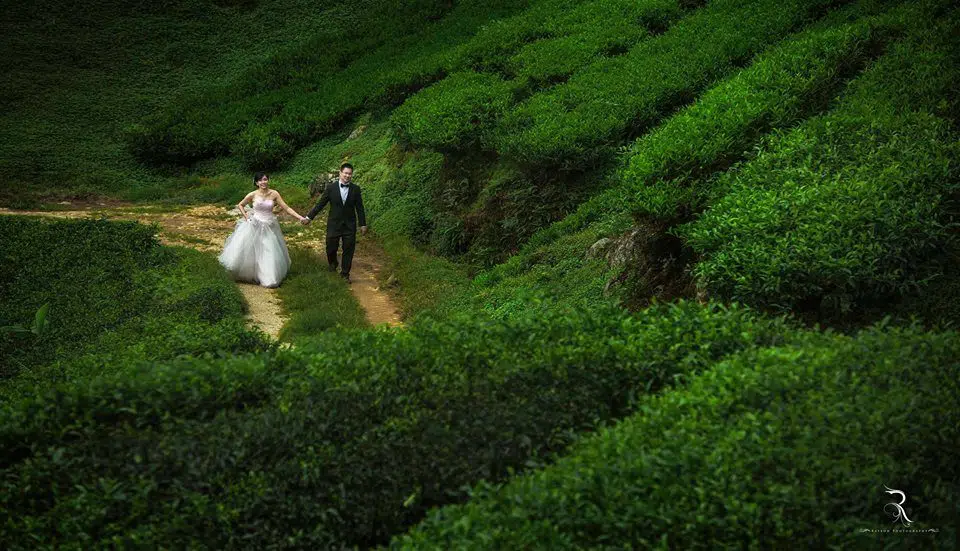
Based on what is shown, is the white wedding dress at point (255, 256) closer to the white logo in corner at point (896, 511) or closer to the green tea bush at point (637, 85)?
the green tea bush at point (637, 85)

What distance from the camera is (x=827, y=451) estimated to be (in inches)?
200

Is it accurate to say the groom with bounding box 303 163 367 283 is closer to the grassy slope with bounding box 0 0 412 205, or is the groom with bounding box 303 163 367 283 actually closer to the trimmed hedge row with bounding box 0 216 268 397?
the trimmed hedge row with bounding box 0 216 268 397

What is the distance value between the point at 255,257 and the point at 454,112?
4.59 meters

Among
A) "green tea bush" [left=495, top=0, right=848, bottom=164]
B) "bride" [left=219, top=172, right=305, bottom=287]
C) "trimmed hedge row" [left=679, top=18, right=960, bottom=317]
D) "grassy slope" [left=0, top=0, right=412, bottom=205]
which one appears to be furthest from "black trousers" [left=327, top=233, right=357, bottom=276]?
"trimmed hedge row" [left=679, top=18, right=960, bottom=317]

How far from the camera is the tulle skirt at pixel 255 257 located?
14195 mm

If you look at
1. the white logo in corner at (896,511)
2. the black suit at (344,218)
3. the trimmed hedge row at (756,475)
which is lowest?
the white logo in corner at (896,511)

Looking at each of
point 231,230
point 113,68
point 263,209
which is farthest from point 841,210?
point 113,68

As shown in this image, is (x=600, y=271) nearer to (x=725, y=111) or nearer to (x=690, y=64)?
(x=725, y=111)

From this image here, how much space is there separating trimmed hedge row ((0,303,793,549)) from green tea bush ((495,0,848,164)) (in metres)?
7.76

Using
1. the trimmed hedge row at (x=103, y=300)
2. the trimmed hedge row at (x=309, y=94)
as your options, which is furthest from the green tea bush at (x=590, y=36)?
the trimmed hedge row at (x=103, y=300)

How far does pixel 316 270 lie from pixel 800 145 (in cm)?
799

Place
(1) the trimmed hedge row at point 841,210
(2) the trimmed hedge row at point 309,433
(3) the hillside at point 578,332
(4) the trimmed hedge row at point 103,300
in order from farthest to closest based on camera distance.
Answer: (4) the trimmed hedge row at point 103,300
(1) the trimmed hedge row at point 841,210
(2) the trimmed hedge row at point 309,433
(3) the hillside at point 578,332

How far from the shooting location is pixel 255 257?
1430 cm

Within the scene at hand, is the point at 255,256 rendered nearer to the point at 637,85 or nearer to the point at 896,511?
the point at 637,85
